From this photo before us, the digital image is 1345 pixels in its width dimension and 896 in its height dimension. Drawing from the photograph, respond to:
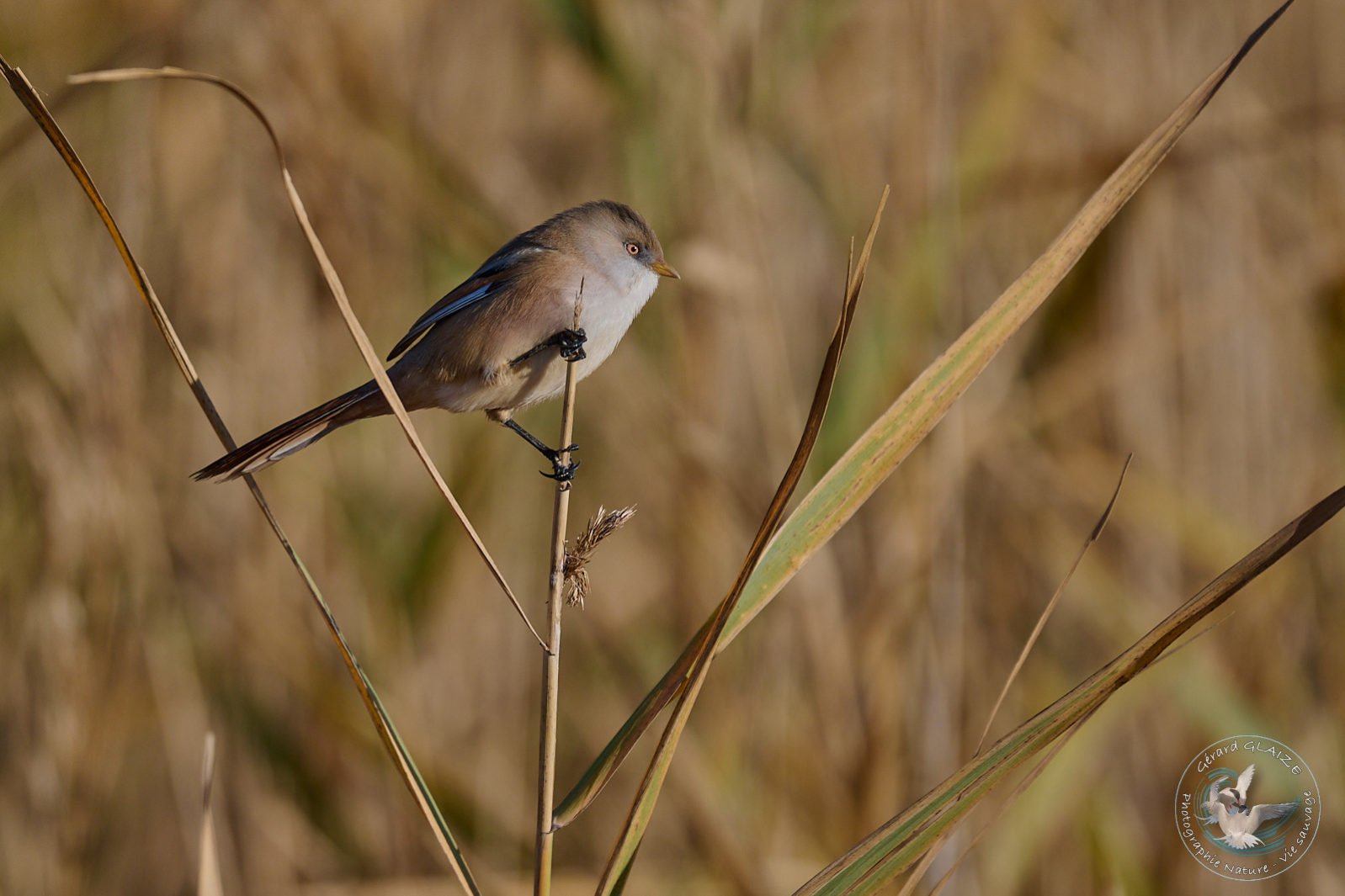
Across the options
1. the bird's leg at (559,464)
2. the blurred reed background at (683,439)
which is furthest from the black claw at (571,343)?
the blurred reed background at (683,439)

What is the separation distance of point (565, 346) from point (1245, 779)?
1.93 m

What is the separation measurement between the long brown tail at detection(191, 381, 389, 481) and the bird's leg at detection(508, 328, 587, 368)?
34 cm

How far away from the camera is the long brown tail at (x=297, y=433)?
4.90ft

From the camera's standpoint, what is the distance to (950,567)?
273 centimetres

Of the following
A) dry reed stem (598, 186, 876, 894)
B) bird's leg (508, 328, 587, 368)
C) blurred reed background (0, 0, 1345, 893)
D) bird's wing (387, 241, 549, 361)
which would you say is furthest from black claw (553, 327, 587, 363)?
dry reed stem (598, 186, 876, 894)

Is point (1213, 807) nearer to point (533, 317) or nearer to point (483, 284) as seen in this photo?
point (533, 317)

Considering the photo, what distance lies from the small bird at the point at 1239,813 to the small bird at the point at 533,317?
1715mm

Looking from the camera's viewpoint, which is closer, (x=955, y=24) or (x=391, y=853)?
(x=391, y=853)

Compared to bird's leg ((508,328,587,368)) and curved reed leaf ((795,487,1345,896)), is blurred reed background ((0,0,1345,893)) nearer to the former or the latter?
bird's leg ((508,328,587,368))

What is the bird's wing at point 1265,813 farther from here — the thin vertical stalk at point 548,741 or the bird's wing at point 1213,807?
the thin vertical stalk at point 548,741

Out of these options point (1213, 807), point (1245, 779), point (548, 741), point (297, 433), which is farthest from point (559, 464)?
point (1245, 779)

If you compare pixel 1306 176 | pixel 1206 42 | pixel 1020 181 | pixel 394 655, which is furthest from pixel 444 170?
pixel 1306 176

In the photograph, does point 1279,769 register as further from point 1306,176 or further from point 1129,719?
point 1306,176

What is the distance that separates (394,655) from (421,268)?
1.18 m
